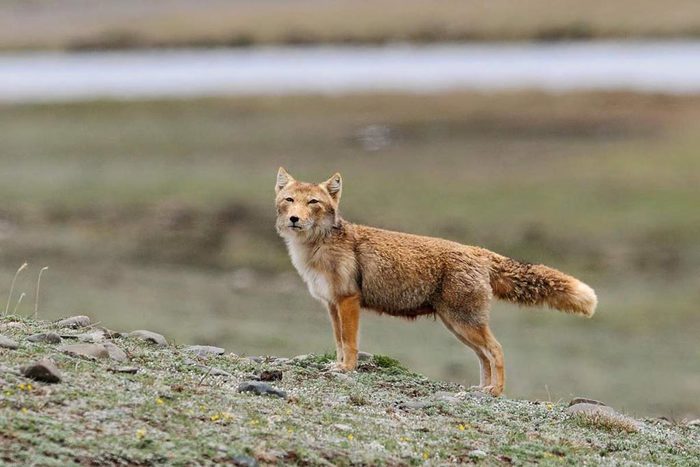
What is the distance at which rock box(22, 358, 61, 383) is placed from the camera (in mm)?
11023

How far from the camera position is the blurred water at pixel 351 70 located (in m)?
60.7

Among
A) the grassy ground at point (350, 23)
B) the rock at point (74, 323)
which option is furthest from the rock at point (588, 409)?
the grassy ground at point (350, 23)

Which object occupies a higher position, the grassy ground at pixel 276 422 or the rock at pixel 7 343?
the rock at pixel 7 343

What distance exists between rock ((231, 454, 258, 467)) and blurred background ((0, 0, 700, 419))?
9.83 m

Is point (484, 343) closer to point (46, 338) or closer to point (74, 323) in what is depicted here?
point (74, 323)

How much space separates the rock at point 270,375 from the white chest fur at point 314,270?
5.96 feet

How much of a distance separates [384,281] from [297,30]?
6748 cm

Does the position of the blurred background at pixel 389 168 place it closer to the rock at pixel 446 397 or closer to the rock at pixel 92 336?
the rock at pixel 446 397

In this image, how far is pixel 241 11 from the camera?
295 feet

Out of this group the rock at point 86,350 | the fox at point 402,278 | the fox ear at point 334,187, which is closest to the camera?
the rock at point 86,350

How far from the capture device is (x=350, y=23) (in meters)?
81.9

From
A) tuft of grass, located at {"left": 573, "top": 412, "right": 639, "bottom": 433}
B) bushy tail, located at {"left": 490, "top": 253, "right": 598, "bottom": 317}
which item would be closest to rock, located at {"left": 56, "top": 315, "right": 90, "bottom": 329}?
bushy tail, located at {"left": 490, "top": 253, "right": 598, "bottom": 317}

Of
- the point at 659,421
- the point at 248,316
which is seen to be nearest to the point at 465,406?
the point at 659,421

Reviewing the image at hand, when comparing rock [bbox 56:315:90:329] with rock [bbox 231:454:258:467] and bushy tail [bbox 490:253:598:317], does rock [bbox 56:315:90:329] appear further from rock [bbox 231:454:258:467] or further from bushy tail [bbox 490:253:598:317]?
rock [bbox 231:454:258:467]
